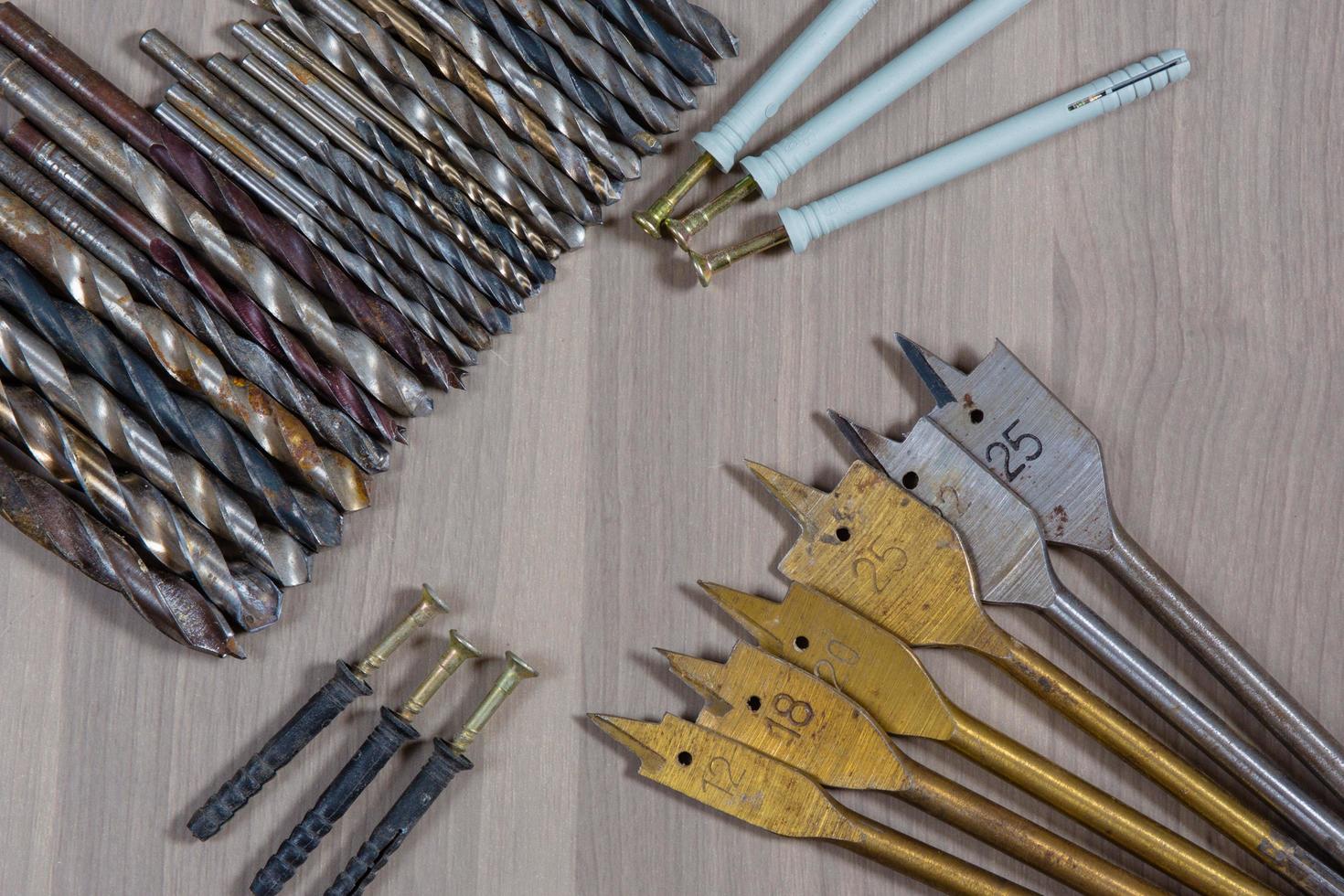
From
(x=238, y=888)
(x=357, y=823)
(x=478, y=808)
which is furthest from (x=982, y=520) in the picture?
(x=238, y=888)

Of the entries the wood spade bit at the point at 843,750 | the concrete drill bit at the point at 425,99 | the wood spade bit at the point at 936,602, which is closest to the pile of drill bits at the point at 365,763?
the wood spade bit at the point at 843,750

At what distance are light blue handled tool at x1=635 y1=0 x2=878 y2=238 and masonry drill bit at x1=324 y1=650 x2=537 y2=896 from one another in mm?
519

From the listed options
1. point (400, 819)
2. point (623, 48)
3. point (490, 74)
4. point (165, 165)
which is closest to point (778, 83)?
point (623, 48)

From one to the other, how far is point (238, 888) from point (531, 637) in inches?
16.7

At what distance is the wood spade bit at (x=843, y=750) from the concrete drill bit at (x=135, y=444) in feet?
1.51

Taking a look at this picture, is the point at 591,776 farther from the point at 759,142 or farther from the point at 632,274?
the point at 759,142

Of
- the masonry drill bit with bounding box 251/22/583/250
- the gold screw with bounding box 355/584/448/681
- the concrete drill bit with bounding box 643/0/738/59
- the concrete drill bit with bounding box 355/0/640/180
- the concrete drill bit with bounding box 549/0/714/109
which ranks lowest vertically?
the gold screw with bounding box 355/584/448/681

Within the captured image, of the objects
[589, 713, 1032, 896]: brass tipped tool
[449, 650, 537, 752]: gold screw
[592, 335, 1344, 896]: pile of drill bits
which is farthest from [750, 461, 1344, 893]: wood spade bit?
[449, 650, 537, 752]: gold screw

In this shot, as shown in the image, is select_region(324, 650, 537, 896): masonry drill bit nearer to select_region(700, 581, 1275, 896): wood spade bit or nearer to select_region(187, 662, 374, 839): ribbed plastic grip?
select_region(187, 662, 374, 839): ribbed plastic grip

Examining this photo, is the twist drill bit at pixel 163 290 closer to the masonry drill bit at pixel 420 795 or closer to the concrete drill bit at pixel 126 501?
the concrete drill bit at pixel 126 501

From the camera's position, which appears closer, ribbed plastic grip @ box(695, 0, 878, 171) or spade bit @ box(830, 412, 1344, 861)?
spade bit @ box(830, 412, 1344, 861)

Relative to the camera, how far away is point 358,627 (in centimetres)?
136

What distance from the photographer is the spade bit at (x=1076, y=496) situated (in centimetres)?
121

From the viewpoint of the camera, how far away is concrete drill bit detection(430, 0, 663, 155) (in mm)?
1312
